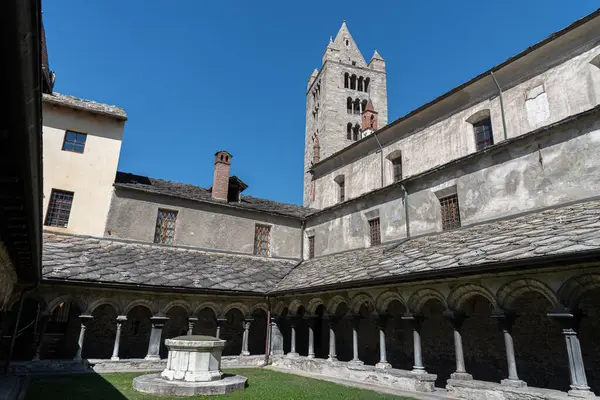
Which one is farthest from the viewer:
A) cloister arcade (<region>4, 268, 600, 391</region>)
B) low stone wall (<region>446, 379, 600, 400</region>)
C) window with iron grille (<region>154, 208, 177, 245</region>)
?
window with iron grille (<region>154, 208, 177, 245</region>)

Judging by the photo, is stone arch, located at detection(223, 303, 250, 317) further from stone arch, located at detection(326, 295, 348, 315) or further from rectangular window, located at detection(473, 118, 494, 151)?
rectangular window, located at detection(473, 118, 494, 151)

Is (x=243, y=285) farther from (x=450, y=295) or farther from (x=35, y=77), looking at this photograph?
(x=35, y=77)

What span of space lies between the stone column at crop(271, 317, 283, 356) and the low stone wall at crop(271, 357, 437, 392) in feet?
Result: 1.48

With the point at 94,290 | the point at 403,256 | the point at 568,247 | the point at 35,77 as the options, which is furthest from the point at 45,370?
the point at 568,247

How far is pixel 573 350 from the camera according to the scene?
→ 7.25 metres

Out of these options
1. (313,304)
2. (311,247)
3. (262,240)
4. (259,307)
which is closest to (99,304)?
(259,307)

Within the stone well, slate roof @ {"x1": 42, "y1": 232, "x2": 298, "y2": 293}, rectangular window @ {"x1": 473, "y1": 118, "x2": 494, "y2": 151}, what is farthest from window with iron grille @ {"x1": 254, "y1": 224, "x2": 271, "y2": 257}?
rectangular window @ {"x1": 473, "y1": 118, "x2": 494, "y2": 151}

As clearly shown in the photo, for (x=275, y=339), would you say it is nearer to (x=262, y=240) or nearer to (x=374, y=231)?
(x=262, y=240)

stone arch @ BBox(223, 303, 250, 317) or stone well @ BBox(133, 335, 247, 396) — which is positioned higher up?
stone arch @ BBox(223, 303, 250, 317)

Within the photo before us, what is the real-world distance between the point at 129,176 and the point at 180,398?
12.0m

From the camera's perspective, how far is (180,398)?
8438mm

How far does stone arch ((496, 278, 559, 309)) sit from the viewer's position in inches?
314

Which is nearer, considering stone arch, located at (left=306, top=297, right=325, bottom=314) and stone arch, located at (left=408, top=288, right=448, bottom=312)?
stone arch, located at (left=408, top=288, right=448, bottom=312)

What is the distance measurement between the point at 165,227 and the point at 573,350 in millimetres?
14805
